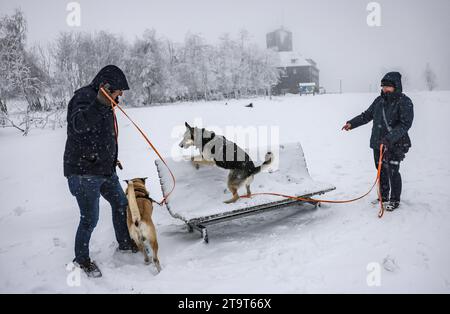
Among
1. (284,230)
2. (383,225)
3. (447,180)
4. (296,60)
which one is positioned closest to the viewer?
(383,225)

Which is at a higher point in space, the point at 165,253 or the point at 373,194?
the point at 373,194

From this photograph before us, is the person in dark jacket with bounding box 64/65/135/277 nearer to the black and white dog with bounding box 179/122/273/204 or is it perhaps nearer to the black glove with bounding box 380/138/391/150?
the black and white dog with bounding box 179/122/273/204

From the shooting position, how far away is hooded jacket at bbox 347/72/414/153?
5035 mm

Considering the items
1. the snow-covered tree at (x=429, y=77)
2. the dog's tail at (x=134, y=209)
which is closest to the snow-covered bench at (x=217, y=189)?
the dog's tail at (x=134, y=209)

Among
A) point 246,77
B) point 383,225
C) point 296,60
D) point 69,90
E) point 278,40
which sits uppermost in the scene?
point 278,40

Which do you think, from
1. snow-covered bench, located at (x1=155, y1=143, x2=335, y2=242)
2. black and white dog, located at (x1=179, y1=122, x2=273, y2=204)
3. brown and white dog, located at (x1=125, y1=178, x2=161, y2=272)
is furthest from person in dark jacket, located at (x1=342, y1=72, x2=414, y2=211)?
brown and white dog, located at (x1=125, y1=178, x2=161, y2=272)

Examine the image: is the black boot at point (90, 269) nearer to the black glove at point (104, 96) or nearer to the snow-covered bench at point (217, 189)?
the snow-covered bench at point (217, 189)

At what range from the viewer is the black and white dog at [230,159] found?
5270 mm

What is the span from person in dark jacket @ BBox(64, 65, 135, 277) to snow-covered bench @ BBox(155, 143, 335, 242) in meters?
1.39

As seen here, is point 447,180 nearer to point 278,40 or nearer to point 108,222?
point 108,222

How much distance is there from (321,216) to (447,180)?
358 cm

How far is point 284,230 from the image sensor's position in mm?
5188

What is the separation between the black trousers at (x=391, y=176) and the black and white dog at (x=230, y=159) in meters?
2.09
